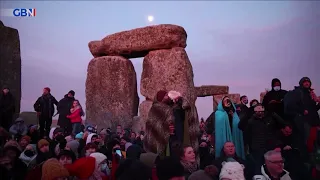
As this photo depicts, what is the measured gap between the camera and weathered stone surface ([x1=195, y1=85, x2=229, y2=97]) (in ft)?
55.0

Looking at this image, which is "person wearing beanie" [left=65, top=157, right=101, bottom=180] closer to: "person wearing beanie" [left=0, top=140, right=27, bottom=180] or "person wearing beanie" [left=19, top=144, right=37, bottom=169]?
"person wearing beanie" [left=0, top=140, right=27, bottom=180]

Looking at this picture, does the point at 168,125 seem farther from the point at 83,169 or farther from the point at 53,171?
the point at 53,171

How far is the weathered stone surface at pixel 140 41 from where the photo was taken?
10977mm

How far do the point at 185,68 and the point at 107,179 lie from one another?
7067 mm

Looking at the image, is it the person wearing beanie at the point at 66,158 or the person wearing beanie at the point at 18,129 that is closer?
the person wearing beanie at the point at 66,158

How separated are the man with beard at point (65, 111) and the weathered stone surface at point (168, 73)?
10.5 ft

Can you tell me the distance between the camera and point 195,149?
524 cm

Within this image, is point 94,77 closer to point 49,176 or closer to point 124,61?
point 124,61

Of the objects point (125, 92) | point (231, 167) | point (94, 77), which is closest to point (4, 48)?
point (94, 77)

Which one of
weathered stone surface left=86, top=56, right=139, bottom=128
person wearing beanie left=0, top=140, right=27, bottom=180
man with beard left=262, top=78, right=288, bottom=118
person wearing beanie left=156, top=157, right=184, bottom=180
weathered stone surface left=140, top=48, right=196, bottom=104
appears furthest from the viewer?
weathered stone surface left=86, top=56, right=139, bottom=128

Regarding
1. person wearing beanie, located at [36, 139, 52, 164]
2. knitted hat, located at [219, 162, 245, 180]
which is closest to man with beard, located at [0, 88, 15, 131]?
person wearing beanie, located at [36, 139, 52, 164]

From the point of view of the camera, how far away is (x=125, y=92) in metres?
11.6

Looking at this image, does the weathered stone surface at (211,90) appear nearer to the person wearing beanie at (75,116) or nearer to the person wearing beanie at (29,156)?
the person wearing beanie at (75,116)

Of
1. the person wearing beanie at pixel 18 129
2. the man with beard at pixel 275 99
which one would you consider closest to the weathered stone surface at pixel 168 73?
the person wearing beanie at pixel 18 129
